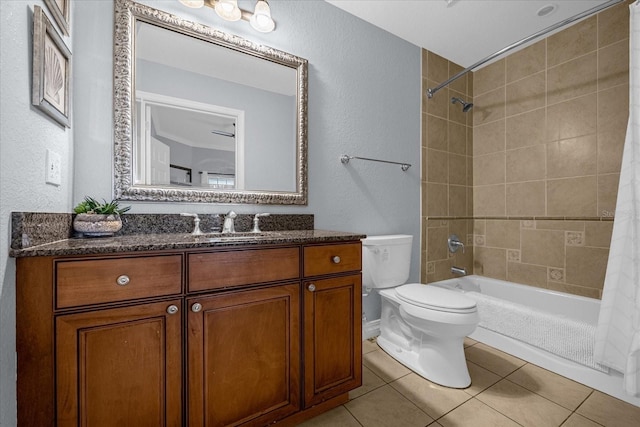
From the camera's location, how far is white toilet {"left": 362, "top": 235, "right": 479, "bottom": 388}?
4.73 feet

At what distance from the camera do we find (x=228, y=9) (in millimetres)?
1364

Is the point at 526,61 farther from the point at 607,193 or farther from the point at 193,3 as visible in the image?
the point at 193,3

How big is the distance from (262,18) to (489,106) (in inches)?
88.6

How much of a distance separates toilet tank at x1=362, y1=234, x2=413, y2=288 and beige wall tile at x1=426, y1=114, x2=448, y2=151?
0.97 meters

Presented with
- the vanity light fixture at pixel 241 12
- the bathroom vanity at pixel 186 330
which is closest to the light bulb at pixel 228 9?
the vanity light fixture at pixel 241 12

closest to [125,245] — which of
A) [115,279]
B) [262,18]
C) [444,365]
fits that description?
[115,279]

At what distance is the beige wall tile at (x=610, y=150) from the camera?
183 centimetres

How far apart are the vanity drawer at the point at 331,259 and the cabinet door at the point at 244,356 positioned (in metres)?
0.13

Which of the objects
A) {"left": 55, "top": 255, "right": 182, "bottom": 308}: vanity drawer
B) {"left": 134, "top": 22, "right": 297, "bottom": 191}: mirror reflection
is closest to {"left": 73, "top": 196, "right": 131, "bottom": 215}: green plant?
{"left": 134, "top": 22, "right": 297, "bottom": 191}: mirror reflection

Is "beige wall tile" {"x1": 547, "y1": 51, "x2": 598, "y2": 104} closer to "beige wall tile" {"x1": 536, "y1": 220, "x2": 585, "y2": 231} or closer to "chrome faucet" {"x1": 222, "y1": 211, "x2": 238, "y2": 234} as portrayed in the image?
"beige wall tile" {"x1": 536, "y1": 220, "x2": 585, "y2": 231}

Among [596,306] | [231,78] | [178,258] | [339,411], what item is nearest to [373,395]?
[339,411]

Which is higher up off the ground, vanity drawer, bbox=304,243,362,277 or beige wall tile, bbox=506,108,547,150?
beige wall tile, bbox=506,108,547,150

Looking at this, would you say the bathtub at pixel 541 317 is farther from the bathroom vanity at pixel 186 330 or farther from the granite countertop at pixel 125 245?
the granite countertop at pixel 125 245

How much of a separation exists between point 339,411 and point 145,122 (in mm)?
1696
